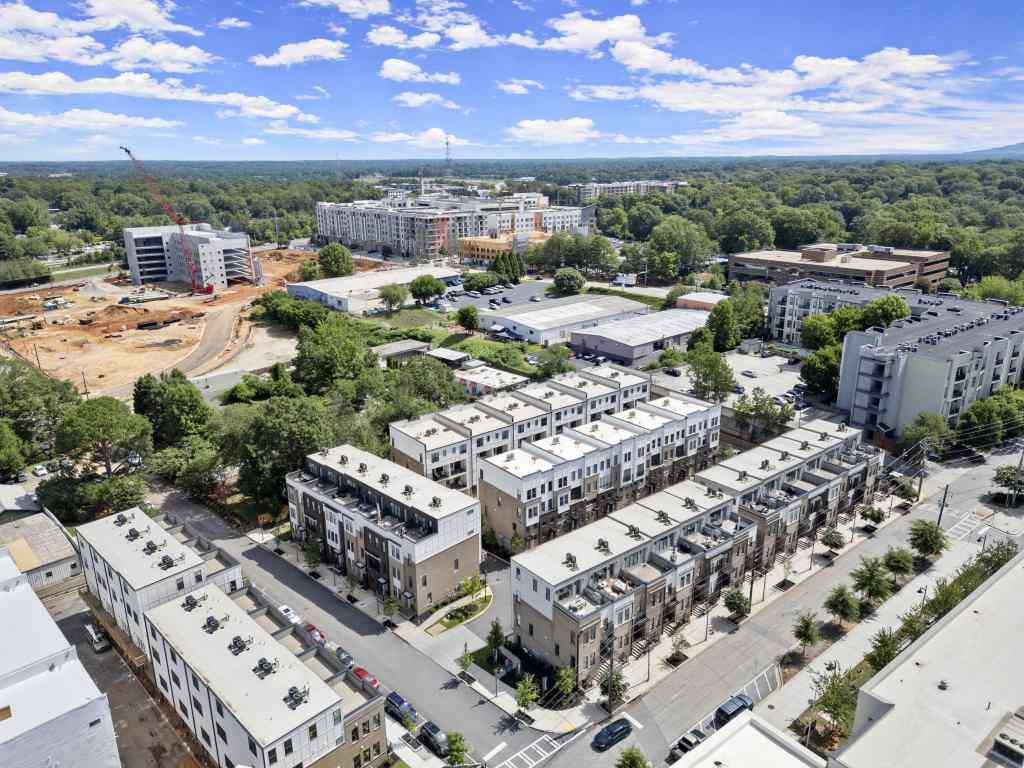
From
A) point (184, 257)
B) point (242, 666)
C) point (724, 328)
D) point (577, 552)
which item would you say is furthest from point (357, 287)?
point (242, 666)

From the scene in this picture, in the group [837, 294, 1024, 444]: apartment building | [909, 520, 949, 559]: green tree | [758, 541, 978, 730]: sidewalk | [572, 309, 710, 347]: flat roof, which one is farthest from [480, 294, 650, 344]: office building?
[758, 541, 978, 730]: sidewalk

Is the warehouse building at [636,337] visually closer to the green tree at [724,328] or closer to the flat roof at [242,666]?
the green tree at [724,328]

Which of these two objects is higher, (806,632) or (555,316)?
(555,316)

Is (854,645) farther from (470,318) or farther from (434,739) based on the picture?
(470,318)

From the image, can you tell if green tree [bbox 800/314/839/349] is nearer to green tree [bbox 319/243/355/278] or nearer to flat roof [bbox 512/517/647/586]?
flat roof [bbox 512/517/647/586]

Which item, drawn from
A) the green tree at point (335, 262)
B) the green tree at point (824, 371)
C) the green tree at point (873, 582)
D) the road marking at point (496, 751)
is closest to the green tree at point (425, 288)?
the green tree at point (335, 262)
